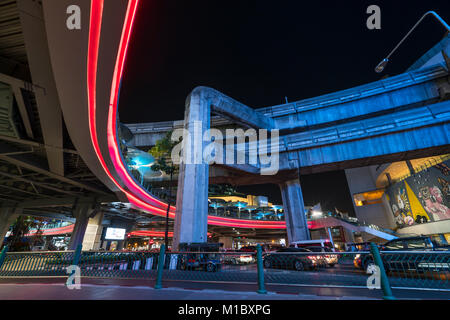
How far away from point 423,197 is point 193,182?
3526 cm

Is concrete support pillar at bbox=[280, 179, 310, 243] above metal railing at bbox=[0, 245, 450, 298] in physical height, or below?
above

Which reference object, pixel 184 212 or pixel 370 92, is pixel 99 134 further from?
pixel 370 92

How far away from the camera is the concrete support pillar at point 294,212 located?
73.6 feet

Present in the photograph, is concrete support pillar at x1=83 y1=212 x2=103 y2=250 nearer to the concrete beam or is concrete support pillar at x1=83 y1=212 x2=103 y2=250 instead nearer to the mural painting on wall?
the concrete beam

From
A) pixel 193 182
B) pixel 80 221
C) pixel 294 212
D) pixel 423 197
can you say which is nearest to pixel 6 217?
pixel 80 221

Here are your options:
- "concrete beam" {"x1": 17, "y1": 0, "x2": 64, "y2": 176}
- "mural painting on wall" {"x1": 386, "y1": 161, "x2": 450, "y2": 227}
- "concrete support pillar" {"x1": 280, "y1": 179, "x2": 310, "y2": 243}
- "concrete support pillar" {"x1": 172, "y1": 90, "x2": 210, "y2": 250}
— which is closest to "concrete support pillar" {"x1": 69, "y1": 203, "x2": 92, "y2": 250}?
"concrete support pillar" {"x1": 172, "y1": 90, "x2": 210, "y2": 250}

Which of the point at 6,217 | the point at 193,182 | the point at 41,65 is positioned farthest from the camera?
the point at 6,217

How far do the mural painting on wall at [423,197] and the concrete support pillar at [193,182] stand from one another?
28637 millimetres

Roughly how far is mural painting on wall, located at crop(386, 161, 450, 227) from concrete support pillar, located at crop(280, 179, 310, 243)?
57.7ft

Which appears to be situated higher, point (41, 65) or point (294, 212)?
point (41, 65)

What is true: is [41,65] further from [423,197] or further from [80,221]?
[423,197]

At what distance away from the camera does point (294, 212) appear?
23.3m

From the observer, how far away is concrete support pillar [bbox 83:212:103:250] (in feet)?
89.7
